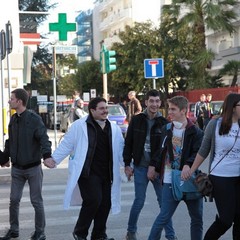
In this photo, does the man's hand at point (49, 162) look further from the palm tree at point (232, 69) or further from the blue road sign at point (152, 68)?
the palm tree at point (232, 69)

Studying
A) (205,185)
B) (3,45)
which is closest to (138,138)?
(205,185)

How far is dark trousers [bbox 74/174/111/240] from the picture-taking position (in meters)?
6.63

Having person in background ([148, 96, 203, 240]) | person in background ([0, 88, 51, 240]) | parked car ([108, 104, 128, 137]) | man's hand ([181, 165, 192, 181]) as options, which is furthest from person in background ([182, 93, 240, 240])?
parked car ([108, 104, 128, 137])

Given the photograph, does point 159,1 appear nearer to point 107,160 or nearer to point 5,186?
point 5,186

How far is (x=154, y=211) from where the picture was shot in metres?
9.13

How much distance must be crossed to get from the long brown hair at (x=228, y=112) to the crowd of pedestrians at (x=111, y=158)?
11mm

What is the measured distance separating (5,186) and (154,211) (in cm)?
425

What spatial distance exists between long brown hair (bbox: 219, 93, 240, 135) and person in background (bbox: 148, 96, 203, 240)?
1.60 feet

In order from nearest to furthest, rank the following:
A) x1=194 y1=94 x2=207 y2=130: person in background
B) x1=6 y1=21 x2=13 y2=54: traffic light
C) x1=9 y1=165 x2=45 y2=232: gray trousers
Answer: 1. x1=9 y1=165 x2=45 y2=232: gray trousers
2. x1=6 y1=21 x2=13 y2=54: traffic light
3. x1=194 y1=94 x2=207 y2=130: person in background

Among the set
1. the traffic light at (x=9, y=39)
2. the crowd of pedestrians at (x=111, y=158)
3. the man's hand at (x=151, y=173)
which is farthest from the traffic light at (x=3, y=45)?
the man's hand at (x=151, y=173)

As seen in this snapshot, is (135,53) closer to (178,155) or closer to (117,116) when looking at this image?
(117,116)

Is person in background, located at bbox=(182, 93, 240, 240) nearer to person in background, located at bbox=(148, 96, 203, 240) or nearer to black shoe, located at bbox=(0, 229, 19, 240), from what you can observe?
person in background, located at bbox=(148, 96, 203, 240)

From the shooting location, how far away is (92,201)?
6617 millimetres

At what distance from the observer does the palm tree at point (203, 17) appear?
3747 centimetres
